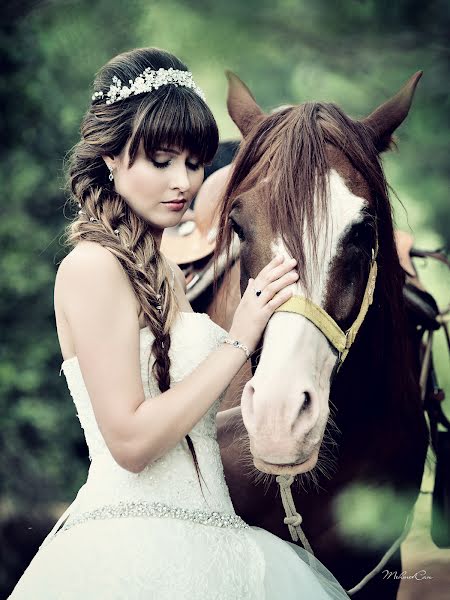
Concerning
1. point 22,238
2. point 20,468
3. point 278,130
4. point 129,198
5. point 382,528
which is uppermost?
point 278,130

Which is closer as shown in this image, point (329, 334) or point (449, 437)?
point (329, 334)

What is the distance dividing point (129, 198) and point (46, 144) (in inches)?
89.4

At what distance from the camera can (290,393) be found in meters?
1.31

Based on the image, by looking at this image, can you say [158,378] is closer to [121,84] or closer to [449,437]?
[121,84]

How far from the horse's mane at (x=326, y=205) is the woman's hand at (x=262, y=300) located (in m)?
0.04

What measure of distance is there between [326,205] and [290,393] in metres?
0.50

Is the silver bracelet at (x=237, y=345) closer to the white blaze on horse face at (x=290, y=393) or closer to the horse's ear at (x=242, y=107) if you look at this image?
the white blaze on horse face at (x=290, y=393)

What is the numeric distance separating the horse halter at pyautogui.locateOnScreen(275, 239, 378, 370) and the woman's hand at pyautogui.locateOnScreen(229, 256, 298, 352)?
0.9 inches

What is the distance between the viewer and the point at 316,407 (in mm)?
1344

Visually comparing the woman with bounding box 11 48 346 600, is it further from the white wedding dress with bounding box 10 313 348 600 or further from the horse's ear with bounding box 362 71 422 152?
the horse's ear with bounding box 362 71 422 152

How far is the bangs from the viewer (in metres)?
1.42

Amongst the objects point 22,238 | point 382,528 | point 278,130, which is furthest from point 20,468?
point 278,130

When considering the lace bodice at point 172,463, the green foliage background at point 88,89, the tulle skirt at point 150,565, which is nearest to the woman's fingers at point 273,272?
the lace bodice at point 172,463

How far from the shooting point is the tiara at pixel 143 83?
1461mm
